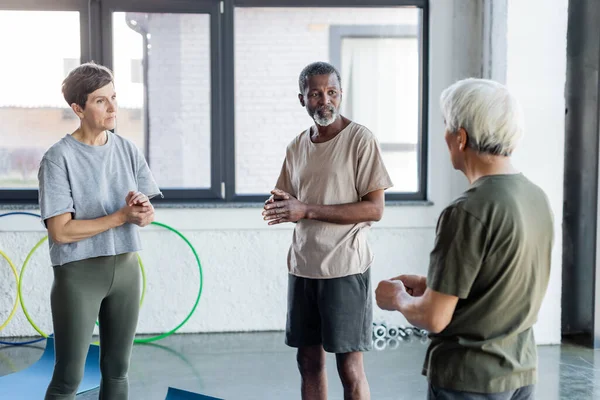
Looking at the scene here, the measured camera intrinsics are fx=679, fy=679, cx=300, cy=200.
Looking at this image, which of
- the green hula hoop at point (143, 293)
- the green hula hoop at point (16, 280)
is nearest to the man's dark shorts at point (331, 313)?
the green hula hoop at point (143, 293)

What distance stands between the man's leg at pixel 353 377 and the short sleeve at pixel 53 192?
1.15 m

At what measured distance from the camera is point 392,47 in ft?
16.5

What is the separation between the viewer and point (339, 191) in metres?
2.59

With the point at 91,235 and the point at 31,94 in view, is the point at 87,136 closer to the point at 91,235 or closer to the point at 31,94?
the point at 91,235

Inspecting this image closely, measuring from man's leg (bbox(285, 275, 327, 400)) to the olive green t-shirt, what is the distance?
3.41 feet

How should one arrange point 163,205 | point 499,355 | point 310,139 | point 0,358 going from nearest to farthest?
point 499,355, point 310,139, point 0,358, point 163,205

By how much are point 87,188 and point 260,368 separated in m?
2.03

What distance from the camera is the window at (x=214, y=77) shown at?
15.9 feet

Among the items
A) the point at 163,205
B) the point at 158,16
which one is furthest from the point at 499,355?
Result: the point at 158,16

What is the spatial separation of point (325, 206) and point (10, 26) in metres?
3.38

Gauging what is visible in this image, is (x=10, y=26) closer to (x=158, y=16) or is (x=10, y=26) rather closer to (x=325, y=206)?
(x=158, y=16)

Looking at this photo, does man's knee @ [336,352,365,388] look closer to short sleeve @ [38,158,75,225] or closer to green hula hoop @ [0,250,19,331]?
short sleeve @ [38,158,75,225]

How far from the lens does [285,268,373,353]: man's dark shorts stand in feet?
8.30

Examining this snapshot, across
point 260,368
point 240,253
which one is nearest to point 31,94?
point 240,253
